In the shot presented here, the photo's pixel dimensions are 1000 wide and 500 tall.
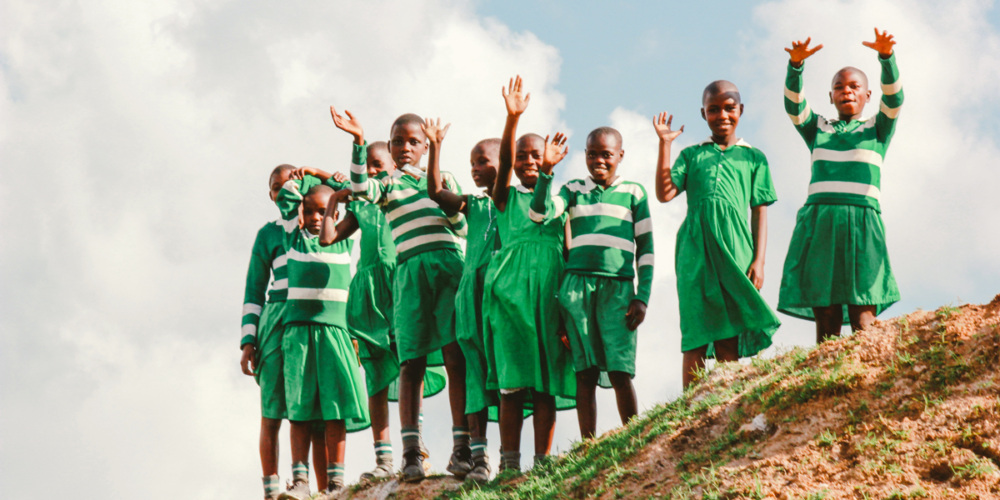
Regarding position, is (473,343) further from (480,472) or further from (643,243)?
(643,243)

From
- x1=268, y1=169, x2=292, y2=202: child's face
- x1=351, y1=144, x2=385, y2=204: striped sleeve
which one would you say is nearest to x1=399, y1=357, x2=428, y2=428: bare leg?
x1=351, y1=144, x2=385, y2=204: striped sleeve

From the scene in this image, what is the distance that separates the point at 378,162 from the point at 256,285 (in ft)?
4.74

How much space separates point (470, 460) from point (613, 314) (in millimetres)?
1400

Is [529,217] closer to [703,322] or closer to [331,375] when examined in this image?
[703,322]

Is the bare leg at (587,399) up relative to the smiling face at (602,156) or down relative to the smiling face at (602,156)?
down

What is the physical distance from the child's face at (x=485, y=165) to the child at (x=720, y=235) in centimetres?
110

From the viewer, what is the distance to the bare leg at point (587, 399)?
719cm

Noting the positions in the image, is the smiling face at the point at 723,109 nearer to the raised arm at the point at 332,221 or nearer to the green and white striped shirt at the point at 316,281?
the raised arm at the point at 332,221

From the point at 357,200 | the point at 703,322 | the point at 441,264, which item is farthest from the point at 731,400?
the point at 357,200

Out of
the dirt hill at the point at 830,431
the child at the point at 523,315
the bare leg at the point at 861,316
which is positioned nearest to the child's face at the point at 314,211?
the child at the point at 523,315

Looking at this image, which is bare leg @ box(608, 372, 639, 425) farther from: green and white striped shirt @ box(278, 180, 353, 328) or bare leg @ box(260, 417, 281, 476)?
bare leg @ box(260, 417, 281, 476)

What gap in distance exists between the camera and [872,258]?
7.32 m

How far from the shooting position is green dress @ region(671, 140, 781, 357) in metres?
7.24

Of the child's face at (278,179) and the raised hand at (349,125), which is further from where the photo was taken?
the child's face at (278,179)
